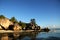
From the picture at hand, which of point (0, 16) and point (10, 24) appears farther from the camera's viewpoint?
point (0, 16)

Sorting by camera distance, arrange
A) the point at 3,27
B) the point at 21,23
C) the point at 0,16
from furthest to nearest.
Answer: the point at 21,23, the point at 0,16, the point at 3,27

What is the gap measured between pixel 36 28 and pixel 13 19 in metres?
8.54

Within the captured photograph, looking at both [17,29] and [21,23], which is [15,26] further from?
[21,23]

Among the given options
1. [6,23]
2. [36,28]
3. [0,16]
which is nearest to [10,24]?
[6,23]

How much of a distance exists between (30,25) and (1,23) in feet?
33.5

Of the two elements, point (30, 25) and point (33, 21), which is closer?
point (30, 25)

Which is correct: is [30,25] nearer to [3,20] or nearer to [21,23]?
[21,23]

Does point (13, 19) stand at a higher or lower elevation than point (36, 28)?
higher

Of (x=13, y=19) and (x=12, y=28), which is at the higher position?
(x=13, y=19)

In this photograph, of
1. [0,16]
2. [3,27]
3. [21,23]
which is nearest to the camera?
[3,27]

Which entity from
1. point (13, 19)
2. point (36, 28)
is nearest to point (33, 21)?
point (36, 28)

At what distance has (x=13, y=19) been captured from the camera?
46.0 meters

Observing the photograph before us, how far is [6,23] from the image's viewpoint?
A: 128 feet

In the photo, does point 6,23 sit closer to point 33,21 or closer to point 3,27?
point 3,27
